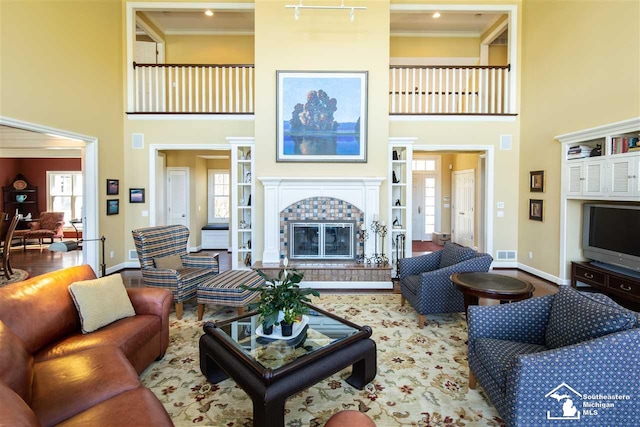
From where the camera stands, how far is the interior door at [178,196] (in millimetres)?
7902

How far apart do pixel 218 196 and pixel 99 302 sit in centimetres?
656

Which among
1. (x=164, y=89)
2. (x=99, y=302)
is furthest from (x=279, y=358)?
(x=164, y=89)

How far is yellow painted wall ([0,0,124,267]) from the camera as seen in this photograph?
395cm

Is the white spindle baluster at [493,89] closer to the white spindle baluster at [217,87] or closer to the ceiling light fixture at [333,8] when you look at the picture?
the ceiling light fixture at [333,8]

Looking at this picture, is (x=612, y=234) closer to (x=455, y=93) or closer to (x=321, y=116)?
(x=455, y=93)

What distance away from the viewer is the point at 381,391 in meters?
2.40

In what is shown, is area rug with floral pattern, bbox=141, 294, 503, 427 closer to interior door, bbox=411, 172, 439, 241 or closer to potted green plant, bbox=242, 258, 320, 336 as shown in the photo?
potted green plant, bbox=242, 258, 320, 336

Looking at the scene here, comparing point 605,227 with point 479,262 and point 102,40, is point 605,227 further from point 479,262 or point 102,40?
point 102,40

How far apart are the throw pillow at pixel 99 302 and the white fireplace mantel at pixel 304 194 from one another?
2.86 metres

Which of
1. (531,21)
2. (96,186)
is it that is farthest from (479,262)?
(96,186)

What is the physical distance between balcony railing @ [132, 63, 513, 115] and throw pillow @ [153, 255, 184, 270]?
124 inches

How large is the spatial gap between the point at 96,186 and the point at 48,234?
15.0 ft

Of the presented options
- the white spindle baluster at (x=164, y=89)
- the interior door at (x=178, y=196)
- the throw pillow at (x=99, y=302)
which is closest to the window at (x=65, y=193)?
the interior door at (x=178, y=196)

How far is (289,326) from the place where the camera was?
2375mm
